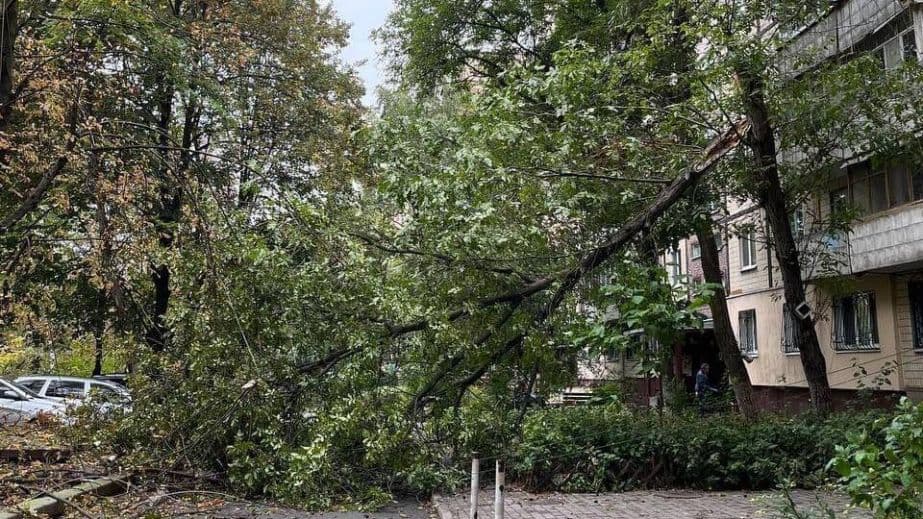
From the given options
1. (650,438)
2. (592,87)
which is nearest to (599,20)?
(592,87)

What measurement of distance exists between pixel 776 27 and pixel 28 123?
1173 centimetres

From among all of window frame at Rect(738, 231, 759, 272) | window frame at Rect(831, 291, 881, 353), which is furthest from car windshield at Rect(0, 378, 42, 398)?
window frame at Rect(738, 231, 759, 272)

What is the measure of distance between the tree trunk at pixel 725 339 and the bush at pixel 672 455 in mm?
2910

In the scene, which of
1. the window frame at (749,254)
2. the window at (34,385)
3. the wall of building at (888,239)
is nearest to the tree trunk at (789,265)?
the wall of building at (888,239)

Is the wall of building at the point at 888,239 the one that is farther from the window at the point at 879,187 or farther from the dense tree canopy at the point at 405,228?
the dense tree canopy at the point at 405,228

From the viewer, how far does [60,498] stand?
8758 mm

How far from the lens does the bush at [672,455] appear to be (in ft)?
38.4

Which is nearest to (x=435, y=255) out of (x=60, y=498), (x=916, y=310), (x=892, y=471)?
(x=60, y=498)

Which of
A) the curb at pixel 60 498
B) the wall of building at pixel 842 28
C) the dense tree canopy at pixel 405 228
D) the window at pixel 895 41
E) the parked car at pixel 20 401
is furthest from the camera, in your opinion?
the parked car at pixel 20 401

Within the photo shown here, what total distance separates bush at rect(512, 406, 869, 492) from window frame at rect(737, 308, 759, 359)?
1182 cm

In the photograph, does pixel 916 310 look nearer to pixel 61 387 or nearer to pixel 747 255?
pixel 747 255

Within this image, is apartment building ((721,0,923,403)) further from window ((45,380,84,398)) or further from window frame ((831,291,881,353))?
window ((45,380,84,398))

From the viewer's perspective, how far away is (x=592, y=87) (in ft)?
41.0

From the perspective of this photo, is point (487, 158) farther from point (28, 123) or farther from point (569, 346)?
point (28, 123)
